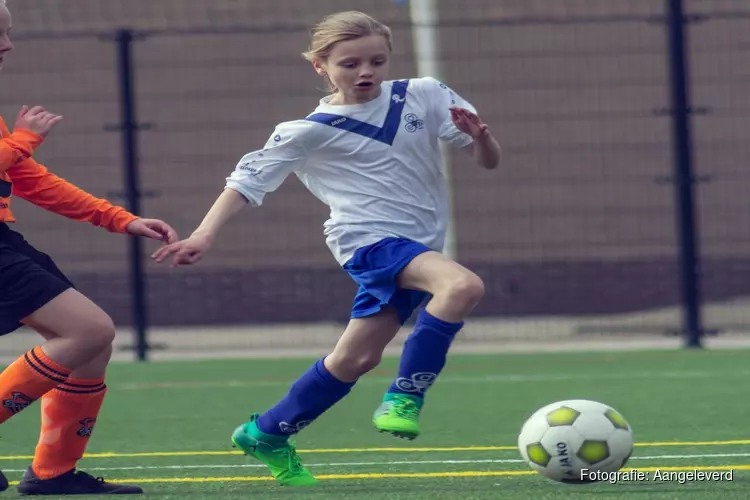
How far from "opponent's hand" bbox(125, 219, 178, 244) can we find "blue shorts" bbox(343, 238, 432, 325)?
1.87 ft

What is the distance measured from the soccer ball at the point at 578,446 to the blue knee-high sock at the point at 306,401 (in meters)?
0.68

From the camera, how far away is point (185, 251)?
4.62m

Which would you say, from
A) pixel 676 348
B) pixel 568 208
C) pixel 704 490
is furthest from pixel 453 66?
pixel 704 490

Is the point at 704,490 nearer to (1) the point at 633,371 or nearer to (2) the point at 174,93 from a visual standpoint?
(1) the point at 633,371

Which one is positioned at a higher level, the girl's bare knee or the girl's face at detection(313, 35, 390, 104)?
the girl's face at detection(313, 35, 390, 104)

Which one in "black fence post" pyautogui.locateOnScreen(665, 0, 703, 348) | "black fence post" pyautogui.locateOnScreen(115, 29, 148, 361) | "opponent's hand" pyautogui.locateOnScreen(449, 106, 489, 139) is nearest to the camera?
"opponent's hand" pyautogui.locateOnScreen(449, 106, 489, 139)

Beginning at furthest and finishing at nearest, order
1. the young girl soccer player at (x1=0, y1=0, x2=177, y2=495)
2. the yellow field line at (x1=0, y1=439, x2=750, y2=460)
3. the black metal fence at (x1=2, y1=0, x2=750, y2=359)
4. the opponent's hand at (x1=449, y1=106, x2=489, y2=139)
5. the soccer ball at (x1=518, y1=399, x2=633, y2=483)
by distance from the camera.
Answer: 1. the black metal fence at (x1=2, y1=0, x2=750, y2=359)
2. the yellow field line at (x1=0, y1=439, x2=750, y2=460)
3. the opponent's hand at (x1=449, y1=106, x2=489, y2=139)
4. the young girl soccer player at (x1=0, y1=0, x2=177, y2=495)
5. the soccer ball at (x1=518, y1=399, x2=633, y2=483)

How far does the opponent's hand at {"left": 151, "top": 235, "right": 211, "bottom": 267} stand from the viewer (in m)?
4.60

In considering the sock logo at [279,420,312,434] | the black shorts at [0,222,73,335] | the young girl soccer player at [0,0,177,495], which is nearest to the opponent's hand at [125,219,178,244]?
the young girl soccer player at [0,0,177,495]

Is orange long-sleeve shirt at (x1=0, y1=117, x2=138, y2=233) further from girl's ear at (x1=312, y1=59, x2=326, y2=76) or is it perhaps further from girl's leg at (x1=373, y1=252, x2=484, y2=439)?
girl's leg at (x1=373, y1=252, x2=484, y2=439)

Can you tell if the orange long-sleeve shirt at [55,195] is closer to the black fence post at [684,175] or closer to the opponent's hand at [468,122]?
the opponent's hand at [468,122]

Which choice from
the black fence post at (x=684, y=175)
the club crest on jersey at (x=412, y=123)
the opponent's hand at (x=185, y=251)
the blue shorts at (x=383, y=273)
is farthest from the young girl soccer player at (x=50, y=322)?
the black fence post at (x=684, y=175)

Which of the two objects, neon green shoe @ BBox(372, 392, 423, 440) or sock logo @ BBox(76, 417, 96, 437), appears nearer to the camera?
neon green shoe @ BBox(372, 392, 423, 440)

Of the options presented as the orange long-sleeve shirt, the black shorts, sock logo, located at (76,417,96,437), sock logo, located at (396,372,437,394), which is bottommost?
sock logo, located at (76,417,96,437)
